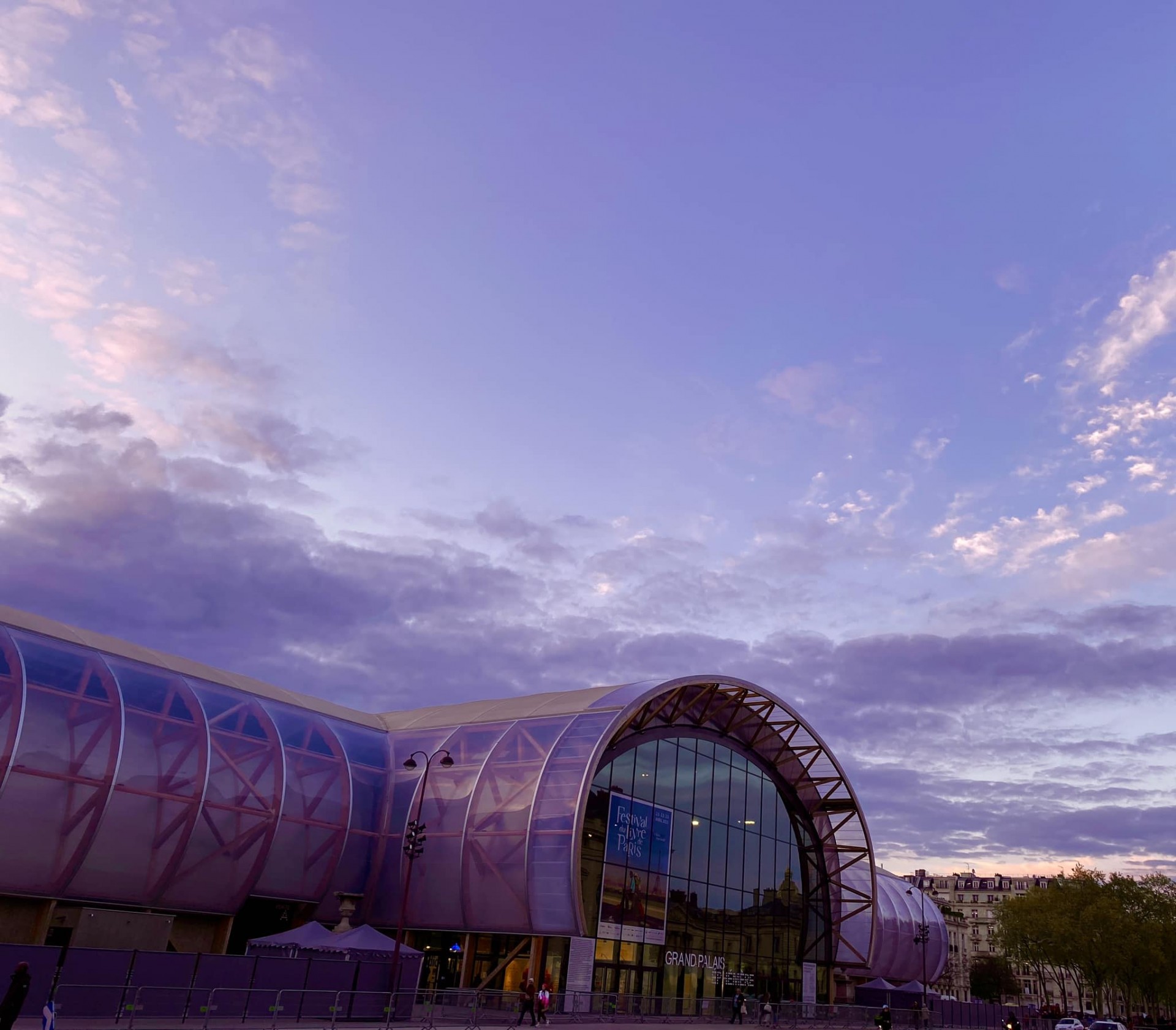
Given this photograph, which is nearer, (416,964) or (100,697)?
(416,964)

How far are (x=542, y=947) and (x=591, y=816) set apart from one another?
5.45m

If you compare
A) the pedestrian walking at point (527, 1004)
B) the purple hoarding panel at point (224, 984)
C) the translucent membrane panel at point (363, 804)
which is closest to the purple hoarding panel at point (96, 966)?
the purple hoarding panel at point (224, 984)

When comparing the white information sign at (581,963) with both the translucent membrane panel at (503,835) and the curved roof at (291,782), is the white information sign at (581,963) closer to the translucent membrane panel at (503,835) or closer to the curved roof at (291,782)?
the curved roof at (291,782)

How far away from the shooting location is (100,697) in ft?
115

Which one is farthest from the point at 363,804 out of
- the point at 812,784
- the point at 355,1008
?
the point at 812,784

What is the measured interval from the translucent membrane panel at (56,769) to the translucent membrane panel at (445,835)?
12782 mm

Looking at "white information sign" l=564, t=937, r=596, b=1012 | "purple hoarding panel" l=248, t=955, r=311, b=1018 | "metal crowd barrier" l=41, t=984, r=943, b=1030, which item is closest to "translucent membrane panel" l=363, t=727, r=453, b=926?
"white information sign" l=564, t=937, r=596, b=1012

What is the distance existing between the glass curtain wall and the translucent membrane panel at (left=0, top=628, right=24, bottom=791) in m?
21.5

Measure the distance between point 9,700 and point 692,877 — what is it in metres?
29.9

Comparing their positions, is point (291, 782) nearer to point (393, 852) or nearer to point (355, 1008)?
Result: point (393, 852)

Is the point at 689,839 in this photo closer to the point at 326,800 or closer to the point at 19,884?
the point at 326,800

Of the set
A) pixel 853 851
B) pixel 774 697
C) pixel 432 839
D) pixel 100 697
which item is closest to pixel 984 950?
pixel 853 851

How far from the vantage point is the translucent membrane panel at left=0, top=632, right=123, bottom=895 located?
3144 centimetres

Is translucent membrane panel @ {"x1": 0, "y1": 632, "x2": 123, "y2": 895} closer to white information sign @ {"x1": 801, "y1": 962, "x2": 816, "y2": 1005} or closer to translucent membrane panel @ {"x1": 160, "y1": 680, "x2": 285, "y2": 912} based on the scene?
translucent membrane panel @ {"x1": 160, "y1": 680, "x2": 285, "y2": 912}
